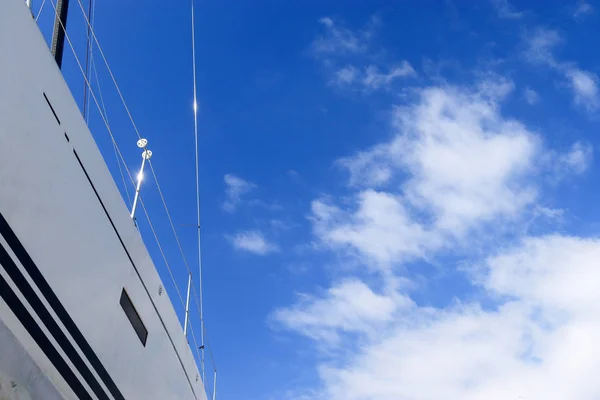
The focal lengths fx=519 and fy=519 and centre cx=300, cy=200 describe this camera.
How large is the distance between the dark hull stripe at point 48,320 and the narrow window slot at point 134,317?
0.68 m

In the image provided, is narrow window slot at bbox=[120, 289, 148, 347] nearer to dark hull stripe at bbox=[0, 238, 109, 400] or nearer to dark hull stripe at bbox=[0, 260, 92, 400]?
dark hull stripe at bbox=[0, 238, 109, 400]

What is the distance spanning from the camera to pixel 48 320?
292cm

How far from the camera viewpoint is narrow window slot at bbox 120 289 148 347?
4043 millimetres

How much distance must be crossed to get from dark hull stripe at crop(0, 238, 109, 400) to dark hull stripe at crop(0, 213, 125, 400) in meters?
0.05

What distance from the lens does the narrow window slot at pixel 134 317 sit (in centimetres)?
404

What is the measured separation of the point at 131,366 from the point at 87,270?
1.08 meters

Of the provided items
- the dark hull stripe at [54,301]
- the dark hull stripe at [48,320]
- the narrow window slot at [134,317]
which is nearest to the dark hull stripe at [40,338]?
the dark hull stripe at [48,320]

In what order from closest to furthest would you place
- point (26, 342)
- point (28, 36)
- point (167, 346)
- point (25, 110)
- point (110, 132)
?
point (26, 342), point (25, 110), point (28, 36), point (110, 132), point (167, 346)

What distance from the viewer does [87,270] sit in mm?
3430

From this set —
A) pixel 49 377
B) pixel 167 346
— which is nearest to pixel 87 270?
pixel 49 377

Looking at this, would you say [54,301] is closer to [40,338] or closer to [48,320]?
[48,320]

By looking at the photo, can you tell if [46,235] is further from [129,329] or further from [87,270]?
[129,329]

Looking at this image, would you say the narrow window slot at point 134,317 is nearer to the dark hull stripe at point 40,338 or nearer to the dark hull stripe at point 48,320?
the dark hull stripe at point 48,320

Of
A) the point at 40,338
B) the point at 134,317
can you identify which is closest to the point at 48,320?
the point at 40,338
